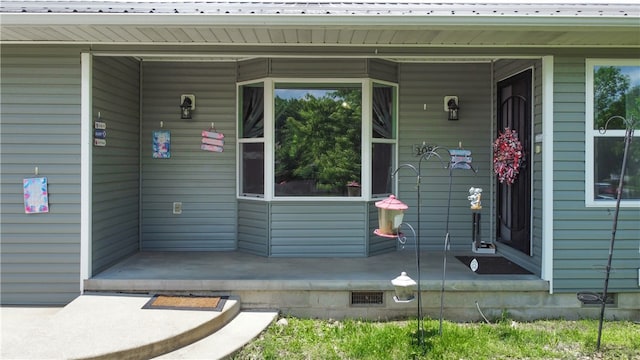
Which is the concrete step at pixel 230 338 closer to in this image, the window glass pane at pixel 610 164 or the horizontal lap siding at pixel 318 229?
the horizontal lap siding at pixel 318 229

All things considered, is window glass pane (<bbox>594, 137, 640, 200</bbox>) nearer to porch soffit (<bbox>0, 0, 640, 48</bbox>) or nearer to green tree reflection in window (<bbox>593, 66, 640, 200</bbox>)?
green tree reflection in window (<bbox>593, 66, 640, 200</bbox>)

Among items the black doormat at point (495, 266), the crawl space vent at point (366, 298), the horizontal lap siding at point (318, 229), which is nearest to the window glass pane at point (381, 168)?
the horizontal lap siding at point (318, 229)

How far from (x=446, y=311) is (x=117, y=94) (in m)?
4.16

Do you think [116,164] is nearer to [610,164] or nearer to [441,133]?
[441,133]

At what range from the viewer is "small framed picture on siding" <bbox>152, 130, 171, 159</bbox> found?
5.90 meters

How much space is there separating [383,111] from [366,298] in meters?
2.37

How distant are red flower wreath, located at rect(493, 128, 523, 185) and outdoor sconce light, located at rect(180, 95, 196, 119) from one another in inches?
147

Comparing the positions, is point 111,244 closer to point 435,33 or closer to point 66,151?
point 66,151

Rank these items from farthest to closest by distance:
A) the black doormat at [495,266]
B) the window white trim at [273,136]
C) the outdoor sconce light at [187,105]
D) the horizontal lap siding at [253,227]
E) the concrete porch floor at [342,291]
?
the outdoor sconce light at [187,105] < the horizontal lap siding at [253,227] < the window white trim at [273,136] < the black doormat at [495,266] < the concrete porch floor at [342,291]

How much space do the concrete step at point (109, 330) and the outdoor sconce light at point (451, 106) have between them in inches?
139

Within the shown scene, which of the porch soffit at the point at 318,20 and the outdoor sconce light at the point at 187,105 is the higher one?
the porch soffit at the point at 318,20

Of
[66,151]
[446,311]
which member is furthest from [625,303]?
[66,151]

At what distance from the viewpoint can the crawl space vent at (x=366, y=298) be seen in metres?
4.46

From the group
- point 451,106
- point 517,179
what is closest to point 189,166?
point 451,106
